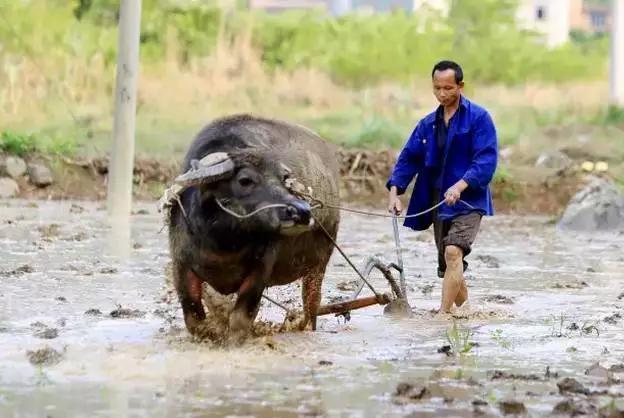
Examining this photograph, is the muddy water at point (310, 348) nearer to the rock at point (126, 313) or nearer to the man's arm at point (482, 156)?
the rock at point (126, 313)

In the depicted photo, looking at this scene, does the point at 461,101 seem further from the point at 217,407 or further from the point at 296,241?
the point at 217,407

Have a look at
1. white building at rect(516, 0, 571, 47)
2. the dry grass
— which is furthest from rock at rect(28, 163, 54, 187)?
white building at rect(516, 0, 571, 47)

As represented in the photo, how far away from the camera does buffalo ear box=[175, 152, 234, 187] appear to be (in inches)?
291

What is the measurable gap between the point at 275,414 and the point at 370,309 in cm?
405

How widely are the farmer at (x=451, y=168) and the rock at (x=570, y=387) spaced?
2567mm

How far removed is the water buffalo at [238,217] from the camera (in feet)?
24.3

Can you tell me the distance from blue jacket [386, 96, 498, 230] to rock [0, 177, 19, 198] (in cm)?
1173

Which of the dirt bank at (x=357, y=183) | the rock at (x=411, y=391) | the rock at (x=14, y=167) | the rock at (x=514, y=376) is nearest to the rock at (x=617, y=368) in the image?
the rock at (x=514, y=376)

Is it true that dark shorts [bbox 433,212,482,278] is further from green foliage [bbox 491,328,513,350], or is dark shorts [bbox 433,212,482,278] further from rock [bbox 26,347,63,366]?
rock [bbox 26,347,63,366]

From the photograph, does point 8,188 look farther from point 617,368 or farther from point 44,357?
point 617,368

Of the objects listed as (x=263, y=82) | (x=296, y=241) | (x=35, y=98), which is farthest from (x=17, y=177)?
(x=296, y=241)

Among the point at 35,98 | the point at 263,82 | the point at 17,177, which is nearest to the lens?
the point at 17,177

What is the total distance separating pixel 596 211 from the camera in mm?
17484

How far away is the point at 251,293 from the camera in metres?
7.69
